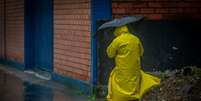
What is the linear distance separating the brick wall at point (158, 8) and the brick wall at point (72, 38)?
0.77m

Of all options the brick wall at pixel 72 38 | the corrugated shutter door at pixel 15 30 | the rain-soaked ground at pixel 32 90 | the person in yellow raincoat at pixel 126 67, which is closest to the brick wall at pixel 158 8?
the brick wall at pixel 72 38

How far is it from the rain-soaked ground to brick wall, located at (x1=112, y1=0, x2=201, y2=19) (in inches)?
73.9

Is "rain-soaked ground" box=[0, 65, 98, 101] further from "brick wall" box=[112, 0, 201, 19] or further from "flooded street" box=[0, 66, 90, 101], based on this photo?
"brick wall" box=[112, 0, 201, 19]

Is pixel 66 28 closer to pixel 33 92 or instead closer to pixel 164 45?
pixel 33 92

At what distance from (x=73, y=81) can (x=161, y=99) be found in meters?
3.93

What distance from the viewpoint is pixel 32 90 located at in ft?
41.4

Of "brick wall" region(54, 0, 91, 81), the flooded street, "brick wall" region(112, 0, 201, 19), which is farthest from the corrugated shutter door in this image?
"brick wall" region(112, 0, 201, 19)

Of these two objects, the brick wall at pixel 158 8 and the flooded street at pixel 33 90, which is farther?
the flooded street at pixel 33 90

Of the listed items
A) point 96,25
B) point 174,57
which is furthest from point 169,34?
point 96,25

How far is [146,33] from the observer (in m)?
11.1

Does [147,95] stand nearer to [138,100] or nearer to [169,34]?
[138,100]

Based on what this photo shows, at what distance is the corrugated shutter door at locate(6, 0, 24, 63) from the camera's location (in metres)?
16.6

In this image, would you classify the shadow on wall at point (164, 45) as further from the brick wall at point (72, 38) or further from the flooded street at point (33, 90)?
the flooded street at point (33, 90)

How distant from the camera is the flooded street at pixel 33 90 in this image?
1139 centimetres
